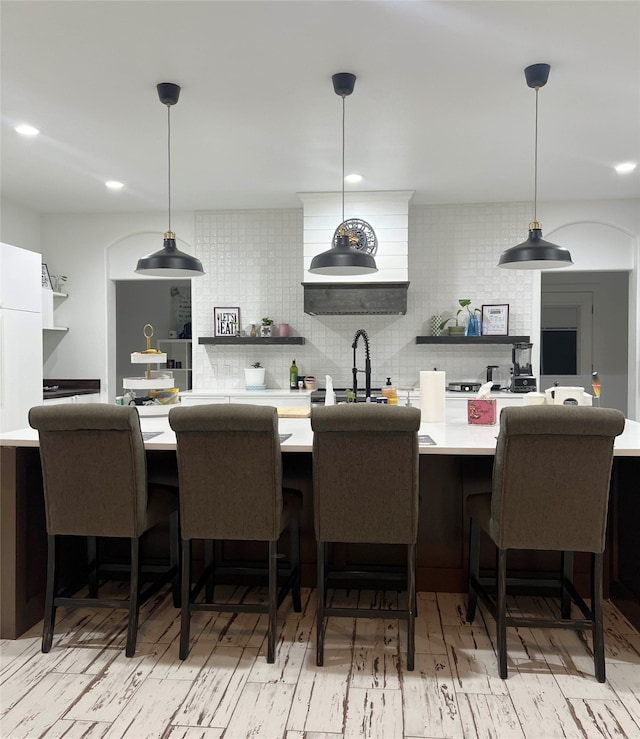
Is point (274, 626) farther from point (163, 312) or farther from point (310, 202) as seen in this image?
point (163, 312)

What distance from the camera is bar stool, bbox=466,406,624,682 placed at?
2219mm

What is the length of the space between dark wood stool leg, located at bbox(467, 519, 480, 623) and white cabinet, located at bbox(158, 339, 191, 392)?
528 cm

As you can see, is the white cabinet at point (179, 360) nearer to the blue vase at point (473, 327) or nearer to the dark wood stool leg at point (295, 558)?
the blue vase at point (473, 327)

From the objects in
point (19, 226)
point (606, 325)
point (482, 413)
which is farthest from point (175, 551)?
point (606, 325)

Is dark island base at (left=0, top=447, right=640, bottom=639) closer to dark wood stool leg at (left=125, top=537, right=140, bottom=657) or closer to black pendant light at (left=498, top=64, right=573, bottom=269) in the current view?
dark wood stool leg at (left=125, top=537, right=140, bottom=657)

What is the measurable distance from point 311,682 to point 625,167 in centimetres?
434

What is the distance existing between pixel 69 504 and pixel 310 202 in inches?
149

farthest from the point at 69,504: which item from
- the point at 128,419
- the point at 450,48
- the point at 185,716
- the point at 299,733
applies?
the point at 450,48

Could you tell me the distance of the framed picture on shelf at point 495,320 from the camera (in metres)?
5.75

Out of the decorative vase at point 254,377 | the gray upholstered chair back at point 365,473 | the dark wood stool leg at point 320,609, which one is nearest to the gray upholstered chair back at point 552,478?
the gray upholstered chair back at point 365,473

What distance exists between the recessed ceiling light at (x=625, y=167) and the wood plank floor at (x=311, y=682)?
10.9ft

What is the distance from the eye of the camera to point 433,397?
3.32 metres

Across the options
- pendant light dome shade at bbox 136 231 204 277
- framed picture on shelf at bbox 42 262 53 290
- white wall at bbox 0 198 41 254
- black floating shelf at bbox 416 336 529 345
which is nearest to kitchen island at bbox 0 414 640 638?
pendant light dome shade at bbox 136 231 204 277

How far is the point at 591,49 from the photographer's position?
2871 millimetres
